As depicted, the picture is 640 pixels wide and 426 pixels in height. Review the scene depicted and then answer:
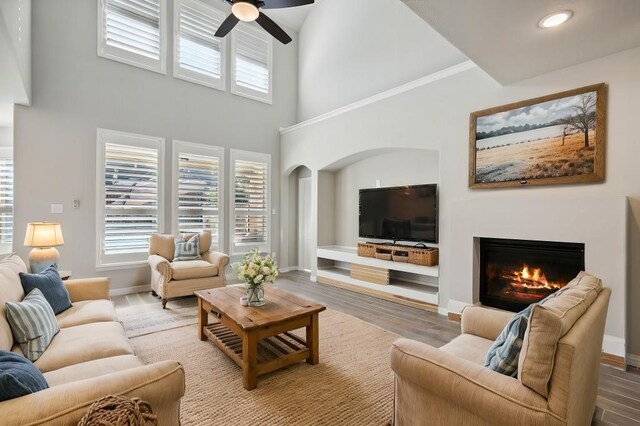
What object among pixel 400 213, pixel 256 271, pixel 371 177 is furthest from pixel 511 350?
pixel 371 177

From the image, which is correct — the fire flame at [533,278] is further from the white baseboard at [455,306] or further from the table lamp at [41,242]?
A: the table lamp at [41,242]

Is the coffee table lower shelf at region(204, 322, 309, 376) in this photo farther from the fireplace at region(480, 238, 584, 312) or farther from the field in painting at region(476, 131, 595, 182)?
the field in painting at region(476, 131, 595, 182)

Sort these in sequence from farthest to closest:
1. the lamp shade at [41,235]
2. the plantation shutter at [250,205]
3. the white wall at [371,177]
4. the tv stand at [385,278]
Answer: the plantation shutter at [250,205] < the white wall at [371,177] < the tv stand at [385,278] < the lamp shade at [41,235]

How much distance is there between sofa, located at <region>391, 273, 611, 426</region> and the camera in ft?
3.92

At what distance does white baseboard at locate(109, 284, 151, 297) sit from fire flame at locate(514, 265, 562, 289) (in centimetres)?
546

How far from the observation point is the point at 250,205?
6.44 meters

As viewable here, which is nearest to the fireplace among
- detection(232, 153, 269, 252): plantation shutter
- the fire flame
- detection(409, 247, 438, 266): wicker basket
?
the fire flame

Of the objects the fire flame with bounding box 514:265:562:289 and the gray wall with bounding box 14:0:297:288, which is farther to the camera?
the gray wall with bounding box 14:0:297:288

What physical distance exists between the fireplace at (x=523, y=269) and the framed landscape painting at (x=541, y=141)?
0.71 m

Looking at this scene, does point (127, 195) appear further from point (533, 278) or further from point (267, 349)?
point (533, 278)

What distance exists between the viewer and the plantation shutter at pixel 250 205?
6.24 m

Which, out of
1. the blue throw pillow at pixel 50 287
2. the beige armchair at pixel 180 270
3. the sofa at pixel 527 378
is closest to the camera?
the sofa at pixel 527 378

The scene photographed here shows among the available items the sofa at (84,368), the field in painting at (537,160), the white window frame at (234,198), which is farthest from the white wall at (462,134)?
the sofa at (84,368)

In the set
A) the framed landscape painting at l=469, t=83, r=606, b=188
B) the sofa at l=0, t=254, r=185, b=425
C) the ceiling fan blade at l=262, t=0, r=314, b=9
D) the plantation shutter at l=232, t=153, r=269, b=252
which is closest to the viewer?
the sofa at l=0, t=254, r=185, b=425
